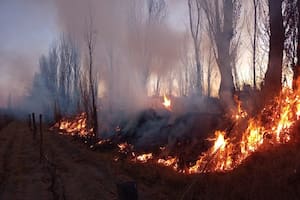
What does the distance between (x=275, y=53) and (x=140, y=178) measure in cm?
623

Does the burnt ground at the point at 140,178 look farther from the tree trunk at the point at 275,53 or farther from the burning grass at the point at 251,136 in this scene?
the tree trunk at the point at 275,53

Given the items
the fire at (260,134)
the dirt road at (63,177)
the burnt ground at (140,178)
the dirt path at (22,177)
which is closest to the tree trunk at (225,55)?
the burnt ground at (140,178)

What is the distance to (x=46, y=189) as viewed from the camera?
14.5 m

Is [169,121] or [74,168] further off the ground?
[169,121]

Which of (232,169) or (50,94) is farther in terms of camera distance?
(50,94)

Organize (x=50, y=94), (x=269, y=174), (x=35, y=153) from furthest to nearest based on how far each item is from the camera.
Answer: (x=50, y=94), (x=35, y=153), (x=269, y=174)

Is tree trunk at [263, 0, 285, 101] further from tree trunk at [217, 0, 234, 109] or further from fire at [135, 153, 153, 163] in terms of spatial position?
tree trunk at [217, 0, 234, 109]

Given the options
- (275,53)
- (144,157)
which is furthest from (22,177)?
(275,53)

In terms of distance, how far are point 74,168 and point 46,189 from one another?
3.90 meters

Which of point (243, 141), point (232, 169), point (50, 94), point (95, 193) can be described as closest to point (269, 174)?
point (232, 169)

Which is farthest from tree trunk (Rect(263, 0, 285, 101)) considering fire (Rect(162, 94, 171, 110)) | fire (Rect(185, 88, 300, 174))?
fire (Rect(162, 94, 171, 110))

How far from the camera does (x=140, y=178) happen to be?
15211 millimetres

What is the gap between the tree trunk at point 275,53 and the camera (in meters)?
14.7

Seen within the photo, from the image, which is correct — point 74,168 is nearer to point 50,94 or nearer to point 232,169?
point 232,169
